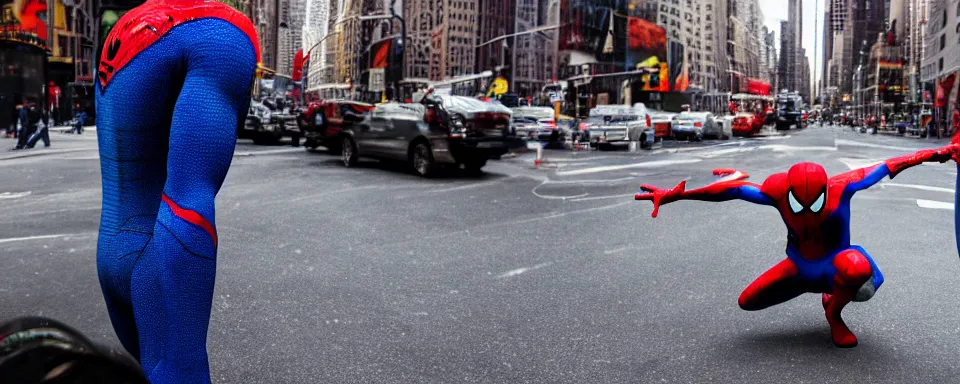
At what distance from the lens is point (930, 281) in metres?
4.50

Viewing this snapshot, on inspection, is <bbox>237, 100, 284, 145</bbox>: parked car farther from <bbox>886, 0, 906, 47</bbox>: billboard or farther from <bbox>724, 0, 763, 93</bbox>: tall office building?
<bbox>886, 0, 906, 47</bbox>: billboard

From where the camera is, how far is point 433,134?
469 inches

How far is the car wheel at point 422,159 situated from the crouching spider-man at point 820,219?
8600 mm

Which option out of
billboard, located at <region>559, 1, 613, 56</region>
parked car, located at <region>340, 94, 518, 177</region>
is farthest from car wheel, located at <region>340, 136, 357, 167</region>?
billboard, located at <region>559, 1, 613, 56</region>

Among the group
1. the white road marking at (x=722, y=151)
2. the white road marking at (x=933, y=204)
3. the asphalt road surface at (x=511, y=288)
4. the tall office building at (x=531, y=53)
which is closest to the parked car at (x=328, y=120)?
Answer: the asphalt road surface at (x=511, y=288)

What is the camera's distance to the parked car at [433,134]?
11.8 m

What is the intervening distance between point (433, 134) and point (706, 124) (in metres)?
13.7

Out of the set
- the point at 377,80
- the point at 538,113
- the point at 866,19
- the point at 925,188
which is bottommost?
the point at 925,188

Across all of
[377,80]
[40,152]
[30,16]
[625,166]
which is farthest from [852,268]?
[377,80]

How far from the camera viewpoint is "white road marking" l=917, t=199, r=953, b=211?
8000 mm

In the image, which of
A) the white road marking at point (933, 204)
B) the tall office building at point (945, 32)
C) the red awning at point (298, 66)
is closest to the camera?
the white road marking at point (933, 204)

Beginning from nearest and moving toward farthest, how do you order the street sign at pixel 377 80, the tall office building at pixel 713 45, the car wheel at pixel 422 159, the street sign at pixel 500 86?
the car wheel at pixel 422 159 < the street sign at pixel 377 80 < the tall office building at pixel 713 45 < the street sign at pixel 500 86

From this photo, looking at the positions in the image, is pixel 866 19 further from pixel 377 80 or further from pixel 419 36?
pixel 377 80

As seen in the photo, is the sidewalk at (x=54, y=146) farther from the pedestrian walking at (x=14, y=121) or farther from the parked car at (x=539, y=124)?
the parked car at (x=539, y=124)
